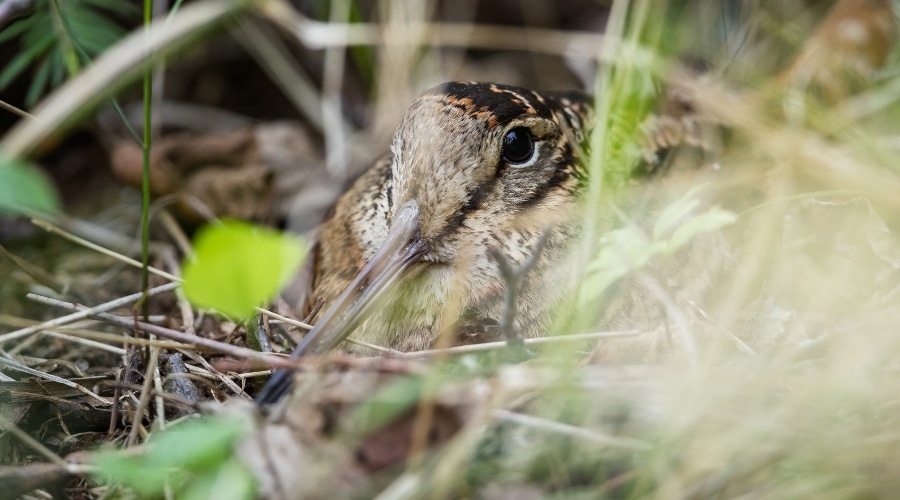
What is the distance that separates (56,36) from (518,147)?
4.74ft

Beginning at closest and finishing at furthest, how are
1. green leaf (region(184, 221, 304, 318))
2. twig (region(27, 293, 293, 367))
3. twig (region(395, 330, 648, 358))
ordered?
green leaf (region(184, 221, 304, 318))
twig (region(27, 293, 293, 367))
twig (region(395, 330, 648, 358))

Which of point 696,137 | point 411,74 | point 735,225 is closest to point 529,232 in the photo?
point 735,225

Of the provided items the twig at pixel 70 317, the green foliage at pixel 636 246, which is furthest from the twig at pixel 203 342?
the green foliage at pixel 636 246

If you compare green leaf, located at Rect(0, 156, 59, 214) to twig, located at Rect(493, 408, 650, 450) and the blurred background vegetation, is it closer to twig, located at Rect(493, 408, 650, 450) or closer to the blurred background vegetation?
the blurred background vegetation

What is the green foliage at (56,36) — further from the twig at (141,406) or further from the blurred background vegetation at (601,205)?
the twig at (141,406)

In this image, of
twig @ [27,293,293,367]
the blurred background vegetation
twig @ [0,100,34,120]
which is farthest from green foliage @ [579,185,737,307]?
twig @ [0,100,34,120]

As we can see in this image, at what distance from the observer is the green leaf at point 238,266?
133cm

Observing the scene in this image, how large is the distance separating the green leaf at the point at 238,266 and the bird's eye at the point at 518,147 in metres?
0.77

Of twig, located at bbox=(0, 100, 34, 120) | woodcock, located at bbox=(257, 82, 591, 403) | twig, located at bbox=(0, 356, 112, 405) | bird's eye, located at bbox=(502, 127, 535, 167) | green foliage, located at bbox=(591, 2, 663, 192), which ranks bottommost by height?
twig, located at bbox=(0, 356, 112, 405)

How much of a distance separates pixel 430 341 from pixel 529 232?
1.14 feet

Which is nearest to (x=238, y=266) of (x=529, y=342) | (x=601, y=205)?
(x=529, y=342)

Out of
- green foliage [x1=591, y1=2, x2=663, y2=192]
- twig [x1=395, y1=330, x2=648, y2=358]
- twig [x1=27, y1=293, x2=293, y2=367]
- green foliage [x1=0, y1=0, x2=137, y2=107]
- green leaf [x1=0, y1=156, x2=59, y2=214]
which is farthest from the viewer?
green foliage [x1=0, y1=0, x2=137, y2=107]

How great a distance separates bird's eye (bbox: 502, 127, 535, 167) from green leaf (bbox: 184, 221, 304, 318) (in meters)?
0.77

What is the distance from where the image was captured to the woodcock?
1.91 m
